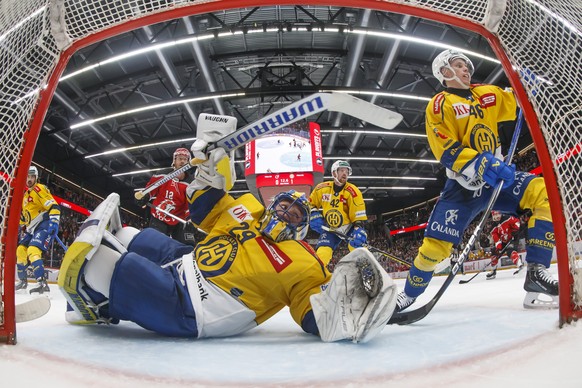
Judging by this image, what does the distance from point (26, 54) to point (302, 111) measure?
3.25ft

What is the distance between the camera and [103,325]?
64.2 inches

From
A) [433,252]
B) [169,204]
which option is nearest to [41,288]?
[169,204]

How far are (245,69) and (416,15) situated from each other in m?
7.99

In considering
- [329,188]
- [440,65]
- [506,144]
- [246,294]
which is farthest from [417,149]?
[246,294]

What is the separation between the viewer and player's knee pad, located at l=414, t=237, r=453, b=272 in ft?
6.58

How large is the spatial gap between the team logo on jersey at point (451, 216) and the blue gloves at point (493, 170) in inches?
10.0

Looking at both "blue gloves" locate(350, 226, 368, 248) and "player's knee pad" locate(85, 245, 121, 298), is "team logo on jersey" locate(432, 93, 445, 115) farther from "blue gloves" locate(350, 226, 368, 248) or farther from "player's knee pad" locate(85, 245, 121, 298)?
"blue gloves" locate(350, 226, 368, 248)

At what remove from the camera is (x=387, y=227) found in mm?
19906

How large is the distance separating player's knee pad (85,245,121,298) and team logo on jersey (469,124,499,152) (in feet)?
5.47

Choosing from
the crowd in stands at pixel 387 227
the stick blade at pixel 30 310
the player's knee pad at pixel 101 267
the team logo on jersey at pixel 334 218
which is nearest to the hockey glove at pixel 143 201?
the team logo on jersey at pixel 334 218

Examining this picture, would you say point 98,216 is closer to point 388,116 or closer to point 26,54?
point 26,54

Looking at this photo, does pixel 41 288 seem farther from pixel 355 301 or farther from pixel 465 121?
pixel 465 121

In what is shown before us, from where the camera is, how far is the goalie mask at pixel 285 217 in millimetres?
1545

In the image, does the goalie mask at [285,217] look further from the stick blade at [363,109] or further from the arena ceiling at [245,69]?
the arena ceiling at [245,69]
